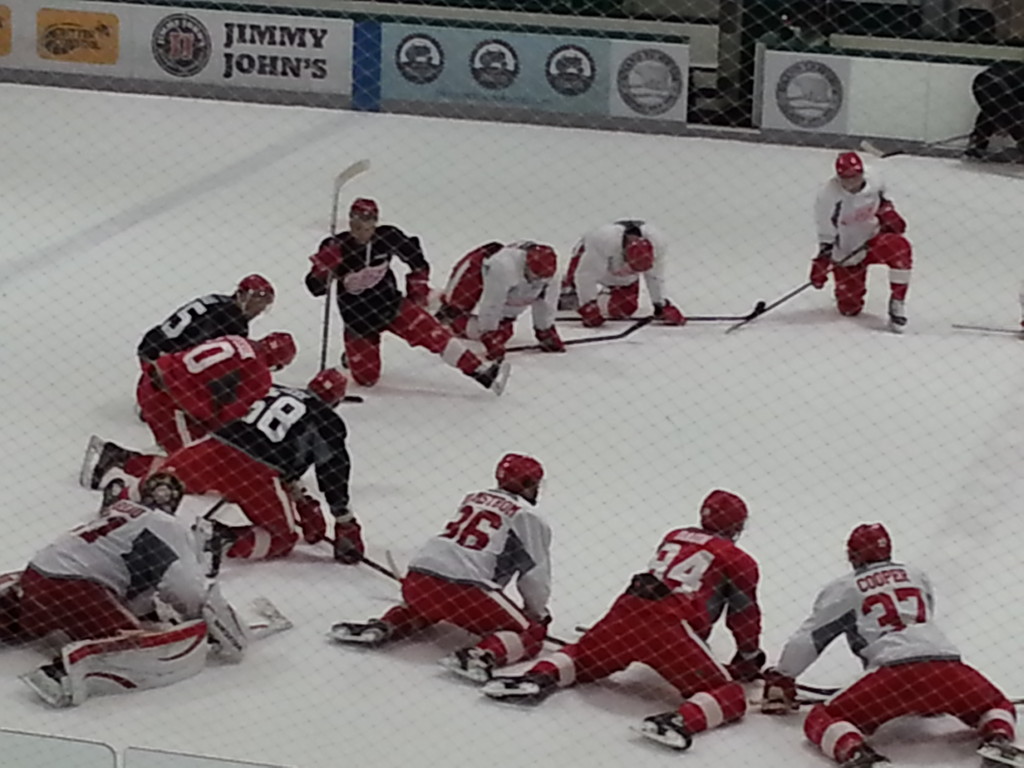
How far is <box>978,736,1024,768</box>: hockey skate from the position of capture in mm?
4664

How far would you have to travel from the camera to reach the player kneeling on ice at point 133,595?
16.5ft

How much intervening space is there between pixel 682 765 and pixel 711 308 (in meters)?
3.88

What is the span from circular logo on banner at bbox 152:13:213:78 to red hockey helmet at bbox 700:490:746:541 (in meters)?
7.21

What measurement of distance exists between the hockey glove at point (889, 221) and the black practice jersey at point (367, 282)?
1.94 metres

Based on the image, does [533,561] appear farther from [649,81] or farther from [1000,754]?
[649,81]

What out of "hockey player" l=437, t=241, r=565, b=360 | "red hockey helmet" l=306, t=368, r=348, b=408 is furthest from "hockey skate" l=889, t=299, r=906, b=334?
"red hockey helmet" l=306, t=368, r=348, b=408

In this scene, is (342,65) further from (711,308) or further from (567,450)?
(567,450)

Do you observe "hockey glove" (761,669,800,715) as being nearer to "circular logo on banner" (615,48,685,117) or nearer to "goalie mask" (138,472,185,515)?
"goalie mask" (138,472,185,515)

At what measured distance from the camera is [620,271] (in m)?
8.08

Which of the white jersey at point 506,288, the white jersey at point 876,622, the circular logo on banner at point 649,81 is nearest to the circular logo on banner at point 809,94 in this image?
the circular logo on banner at point 649,81

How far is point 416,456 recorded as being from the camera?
671 cm

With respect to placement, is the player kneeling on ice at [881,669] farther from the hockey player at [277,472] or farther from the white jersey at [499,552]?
the hockey player at [277,472]

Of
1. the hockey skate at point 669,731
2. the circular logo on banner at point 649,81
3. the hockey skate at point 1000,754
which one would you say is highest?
the circular logo on banner at point 649,81

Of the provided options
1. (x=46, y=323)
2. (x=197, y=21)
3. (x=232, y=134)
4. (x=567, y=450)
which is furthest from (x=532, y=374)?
(x=197, y=21)
